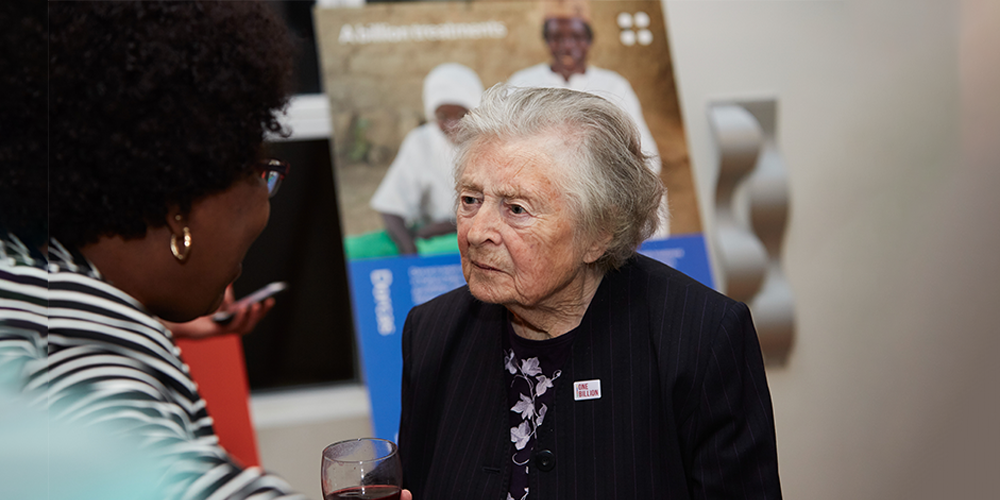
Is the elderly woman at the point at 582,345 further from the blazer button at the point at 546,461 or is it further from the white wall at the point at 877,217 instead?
the white wall at the point at 877,217

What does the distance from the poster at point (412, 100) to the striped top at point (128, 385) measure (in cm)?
187

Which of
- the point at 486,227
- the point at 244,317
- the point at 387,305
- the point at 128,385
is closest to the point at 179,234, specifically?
the point at 128,385

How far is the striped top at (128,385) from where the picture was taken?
541mm

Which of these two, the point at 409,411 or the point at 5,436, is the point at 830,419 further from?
the point at 5,436

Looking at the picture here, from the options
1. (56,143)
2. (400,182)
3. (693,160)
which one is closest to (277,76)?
(56,143)

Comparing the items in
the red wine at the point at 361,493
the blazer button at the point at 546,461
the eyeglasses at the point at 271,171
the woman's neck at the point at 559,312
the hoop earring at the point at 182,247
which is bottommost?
the blazer button at the point at 546,461

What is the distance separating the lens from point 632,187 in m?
1.39

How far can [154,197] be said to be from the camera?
0.89 m

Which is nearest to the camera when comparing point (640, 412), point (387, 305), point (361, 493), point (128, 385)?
point (128, 385)

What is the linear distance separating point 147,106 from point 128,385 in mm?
403

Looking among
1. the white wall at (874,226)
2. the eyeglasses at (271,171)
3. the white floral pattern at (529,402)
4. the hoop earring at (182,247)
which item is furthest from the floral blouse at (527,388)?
the white wall at (874,226)

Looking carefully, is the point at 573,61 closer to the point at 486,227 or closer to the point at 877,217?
the point at 877,217

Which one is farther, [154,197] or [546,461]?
[546,461]

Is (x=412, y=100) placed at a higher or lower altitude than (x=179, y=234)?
higher
